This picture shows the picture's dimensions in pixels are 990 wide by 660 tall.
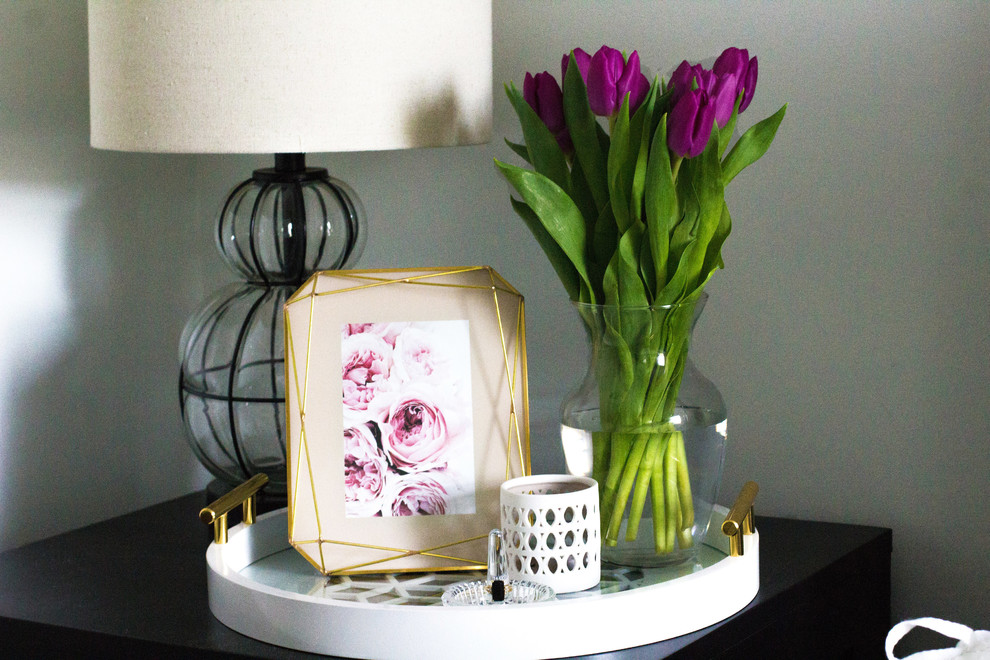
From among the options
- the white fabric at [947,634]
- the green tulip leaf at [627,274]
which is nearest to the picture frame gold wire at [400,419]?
the green tulip leaf at [627,274]

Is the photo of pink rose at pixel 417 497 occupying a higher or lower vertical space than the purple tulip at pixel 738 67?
lower

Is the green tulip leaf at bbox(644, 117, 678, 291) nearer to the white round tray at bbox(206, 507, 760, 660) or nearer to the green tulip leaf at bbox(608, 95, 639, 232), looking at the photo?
the green tulip leaf at bbox(608, 95, 639, 232)

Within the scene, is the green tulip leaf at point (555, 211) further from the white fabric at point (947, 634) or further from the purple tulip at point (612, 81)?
the white fabric at point (947, 634)

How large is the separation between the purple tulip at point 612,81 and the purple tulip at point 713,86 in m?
0.03

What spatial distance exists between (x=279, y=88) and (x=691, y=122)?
37 centimetres

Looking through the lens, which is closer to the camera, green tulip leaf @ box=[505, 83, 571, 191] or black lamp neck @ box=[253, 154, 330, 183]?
green tulip leaf @ box=[505, 83, 571, 191]

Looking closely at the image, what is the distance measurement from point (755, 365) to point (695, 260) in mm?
348

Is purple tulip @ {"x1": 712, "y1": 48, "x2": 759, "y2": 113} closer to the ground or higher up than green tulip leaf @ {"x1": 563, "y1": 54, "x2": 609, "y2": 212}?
higher up

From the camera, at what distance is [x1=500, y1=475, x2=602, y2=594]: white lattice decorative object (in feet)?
2.98

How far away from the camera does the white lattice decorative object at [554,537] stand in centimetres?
91

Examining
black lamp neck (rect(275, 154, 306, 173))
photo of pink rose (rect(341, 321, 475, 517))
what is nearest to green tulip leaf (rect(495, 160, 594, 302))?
photo of pink rose (rect(341, 321, 475, 517))

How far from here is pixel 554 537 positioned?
36.3 inches

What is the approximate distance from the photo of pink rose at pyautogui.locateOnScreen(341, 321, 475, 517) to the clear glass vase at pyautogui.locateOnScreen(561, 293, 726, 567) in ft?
0.33

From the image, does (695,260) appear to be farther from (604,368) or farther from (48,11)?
(48,11)
